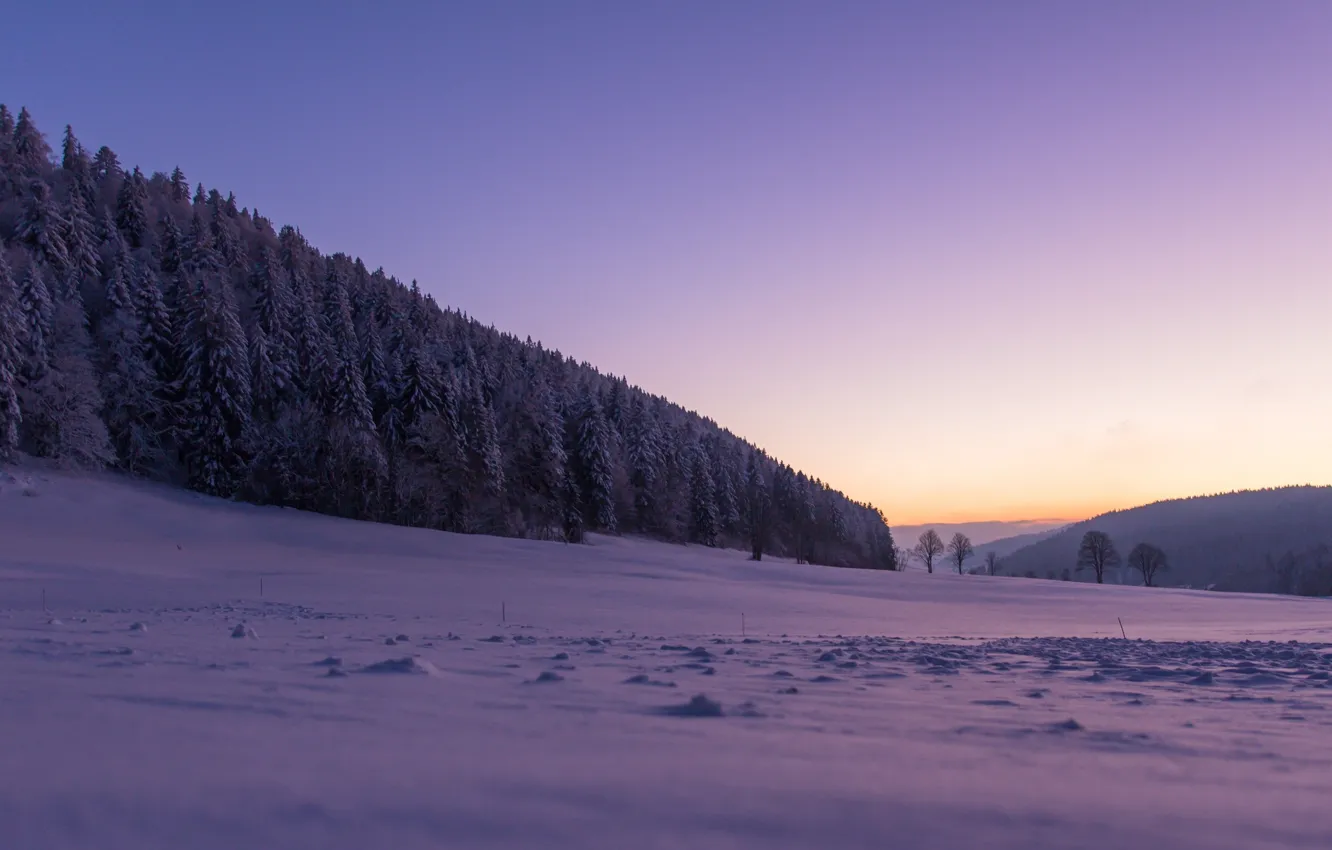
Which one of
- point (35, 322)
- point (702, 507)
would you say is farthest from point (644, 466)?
point (35, 322)

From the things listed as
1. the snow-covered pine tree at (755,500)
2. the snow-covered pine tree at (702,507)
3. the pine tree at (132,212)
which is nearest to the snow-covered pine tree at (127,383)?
the pine tree at (132,212)

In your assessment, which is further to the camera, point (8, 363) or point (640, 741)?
point (8, 363)

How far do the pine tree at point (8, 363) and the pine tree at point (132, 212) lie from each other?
32943 mm

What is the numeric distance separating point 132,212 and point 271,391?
36348 millimetres

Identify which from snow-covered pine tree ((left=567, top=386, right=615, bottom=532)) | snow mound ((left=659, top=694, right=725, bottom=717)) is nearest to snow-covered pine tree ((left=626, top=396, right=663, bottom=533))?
snow-covered pine tree ((left=567, top=386, right=615, bottom=532))

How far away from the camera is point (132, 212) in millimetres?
75438

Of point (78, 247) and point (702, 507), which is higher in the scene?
point (78, 247)

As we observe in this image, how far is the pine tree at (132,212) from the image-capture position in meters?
73.8

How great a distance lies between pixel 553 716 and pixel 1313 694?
7.77 m

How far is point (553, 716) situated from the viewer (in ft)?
19.7

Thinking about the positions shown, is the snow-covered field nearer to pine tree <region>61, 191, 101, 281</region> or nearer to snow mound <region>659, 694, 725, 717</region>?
snow mound <region>659, 694, 725, 717</region>

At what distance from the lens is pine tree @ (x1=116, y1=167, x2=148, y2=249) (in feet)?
242

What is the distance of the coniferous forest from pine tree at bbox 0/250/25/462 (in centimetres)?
12

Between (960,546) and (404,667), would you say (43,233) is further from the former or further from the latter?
(960,546)
